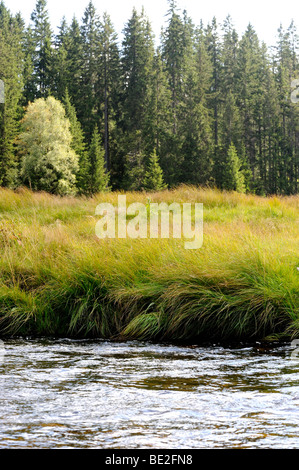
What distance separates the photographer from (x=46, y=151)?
133 feet

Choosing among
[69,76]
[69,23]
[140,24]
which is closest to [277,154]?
[140,24]

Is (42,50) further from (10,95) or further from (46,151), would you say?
(46,151)

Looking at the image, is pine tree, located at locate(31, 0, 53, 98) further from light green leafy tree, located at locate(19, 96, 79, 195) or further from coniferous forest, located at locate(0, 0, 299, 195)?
light green leafy tree, located at locate(19, 96, 79, 195)

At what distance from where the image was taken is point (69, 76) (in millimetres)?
60781

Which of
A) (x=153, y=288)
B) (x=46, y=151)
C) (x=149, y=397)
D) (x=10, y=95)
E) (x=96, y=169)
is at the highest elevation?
(x=10, y=95)

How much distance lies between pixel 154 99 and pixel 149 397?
5534 cm

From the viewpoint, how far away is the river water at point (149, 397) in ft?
10.3

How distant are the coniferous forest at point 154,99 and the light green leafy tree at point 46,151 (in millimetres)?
5078

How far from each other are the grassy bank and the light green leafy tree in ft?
108


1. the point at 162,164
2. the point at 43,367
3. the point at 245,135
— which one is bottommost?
the point at 43,367

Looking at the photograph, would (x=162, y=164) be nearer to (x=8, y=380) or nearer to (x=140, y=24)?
(x=140, y=24)

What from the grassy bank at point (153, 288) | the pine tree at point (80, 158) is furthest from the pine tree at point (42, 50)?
the grassy bank at point (153, 288)

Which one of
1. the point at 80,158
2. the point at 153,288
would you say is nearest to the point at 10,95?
the point at 80,158
